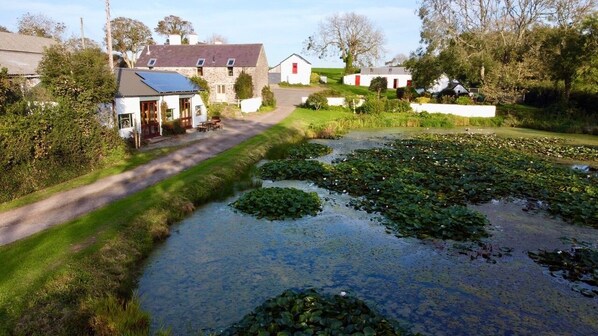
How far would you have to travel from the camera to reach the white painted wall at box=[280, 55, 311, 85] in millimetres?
81500

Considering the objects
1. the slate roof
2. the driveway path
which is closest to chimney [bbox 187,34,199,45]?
the slate roof

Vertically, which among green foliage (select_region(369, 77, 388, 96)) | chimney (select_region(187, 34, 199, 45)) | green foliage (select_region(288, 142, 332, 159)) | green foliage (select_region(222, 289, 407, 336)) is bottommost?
green foliage (select_region(222, 289, 407, 336))

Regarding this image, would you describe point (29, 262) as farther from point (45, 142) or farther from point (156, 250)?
point (45, 142)

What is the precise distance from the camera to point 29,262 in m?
9.74

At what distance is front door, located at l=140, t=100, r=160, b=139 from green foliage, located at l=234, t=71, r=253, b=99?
2235 centimetres

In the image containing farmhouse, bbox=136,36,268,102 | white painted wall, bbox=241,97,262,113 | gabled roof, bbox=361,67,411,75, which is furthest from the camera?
gabled roof, bbox=361,67,411,75

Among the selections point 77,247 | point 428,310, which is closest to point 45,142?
point 77,247

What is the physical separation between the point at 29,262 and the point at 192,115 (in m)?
24.4

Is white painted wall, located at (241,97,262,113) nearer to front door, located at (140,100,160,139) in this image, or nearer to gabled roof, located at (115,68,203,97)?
gabled roof, located at (115,68,203,97)

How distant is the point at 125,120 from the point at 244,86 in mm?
26309

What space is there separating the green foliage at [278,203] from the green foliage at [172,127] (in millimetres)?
14866

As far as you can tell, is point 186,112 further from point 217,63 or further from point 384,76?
point 384,76

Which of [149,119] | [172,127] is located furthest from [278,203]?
[172,127]

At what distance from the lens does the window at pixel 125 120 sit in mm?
24211
